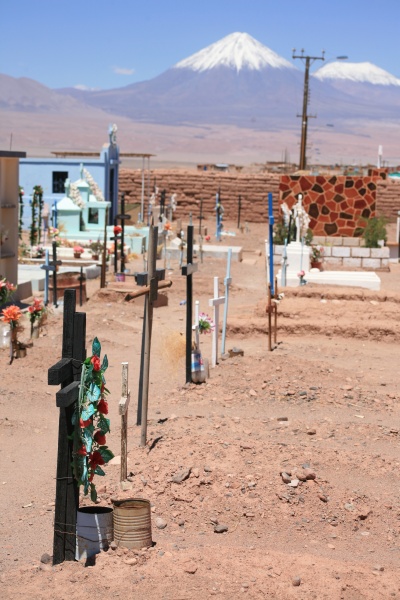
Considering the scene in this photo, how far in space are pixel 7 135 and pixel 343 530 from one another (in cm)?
13663

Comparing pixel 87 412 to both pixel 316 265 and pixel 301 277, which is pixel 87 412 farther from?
pixel 316 265

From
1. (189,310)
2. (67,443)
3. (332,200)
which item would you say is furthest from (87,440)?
(332,200)

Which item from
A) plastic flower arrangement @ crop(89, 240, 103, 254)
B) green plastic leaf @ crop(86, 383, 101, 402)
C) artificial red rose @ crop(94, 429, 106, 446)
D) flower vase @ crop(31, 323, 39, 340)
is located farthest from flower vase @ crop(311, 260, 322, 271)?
green plastic leaf @ crop(86, 383, 101, 402)

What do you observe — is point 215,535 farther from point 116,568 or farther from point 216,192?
point 216,192

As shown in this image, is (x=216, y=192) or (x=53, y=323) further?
(x=216, y=192)

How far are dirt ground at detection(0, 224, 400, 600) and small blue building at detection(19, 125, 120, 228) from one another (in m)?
20.9

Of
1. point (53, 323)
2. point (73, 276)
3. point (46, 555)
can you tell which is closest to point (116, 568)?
point (46, 555)

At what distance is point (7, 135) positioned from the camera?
458ft

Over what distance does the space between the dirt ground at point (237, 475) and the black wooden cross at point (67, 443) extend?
0.50 ft

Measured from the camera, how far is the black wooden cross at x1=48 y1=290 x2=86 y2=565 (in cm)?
661

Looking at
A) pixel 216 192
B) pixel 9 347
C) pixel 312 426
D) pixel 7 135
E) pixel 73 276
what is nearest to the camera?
pixel 312 426

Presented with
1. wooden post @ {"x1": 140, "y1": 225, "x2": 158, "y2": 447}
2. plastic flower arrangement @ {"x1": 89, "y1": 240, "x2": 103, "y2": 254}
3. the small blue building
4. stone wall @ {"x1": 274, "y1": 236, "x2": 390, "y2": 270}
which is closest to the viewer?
wooden post @ {"x1": 140, "y1": 225, "x2": 158, "y2": 447}

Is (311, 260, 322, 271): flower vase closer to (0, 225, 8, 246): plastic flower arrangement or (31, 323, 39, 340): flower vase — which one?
(0, 225, 8, 246): plastic flower arrangement

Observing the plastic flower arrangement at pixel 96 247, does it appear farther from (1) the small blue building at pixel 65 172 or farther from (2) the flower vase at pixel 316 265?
(1) the small blue building at pixel 65 172
